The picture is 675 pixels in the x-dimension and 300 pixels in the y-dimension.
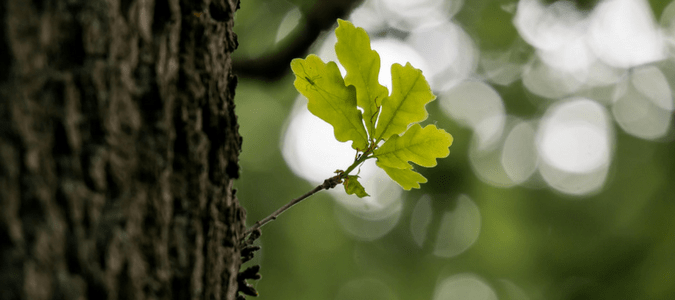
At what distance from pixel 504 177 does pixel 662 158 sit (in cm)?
223

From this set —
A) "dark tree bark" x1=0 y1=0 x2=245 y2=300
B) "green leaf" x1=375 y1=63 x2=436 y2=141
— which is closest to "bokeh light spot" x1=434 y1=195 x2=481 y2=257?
"green leaf" x1=375 y1=63 x2=436 y2=141

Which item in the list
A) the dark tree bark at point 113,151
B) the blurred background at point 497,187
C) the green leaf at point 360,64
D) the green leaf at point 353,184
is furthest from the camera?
the blurred background at point 497,187

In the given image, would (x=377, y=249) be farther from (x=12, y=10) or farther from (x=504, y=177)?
(x=12, y=10)

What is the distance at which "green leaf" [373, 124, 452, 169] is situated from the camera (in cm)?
102

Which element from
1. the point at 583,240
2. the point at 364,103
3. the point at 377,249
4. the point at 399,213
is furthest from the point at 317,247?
the point at 364,103

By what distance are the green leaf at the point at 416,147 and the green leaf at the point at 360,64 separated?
0.28 feet

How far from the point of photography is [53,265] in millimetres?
548

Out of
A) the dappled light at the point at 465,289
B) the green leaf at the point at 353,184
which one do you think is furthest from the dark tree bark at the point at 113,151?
the dappled light at the point at 465,289

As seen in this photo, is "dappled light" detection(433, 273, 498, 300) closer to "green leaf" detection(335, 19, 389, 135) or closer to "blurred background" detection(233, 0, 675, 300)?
"blurred background" detection(233, 0, 675, 300)

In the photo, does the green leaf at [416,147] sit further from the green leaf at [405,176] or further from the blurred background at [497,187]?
the blurred background at [497,187]

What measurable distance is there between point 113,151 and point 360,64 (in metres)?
0.57

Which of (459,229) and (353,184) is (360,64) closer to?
(353,184)

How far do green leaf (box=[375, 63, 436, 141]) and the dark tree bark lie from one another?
0.40m

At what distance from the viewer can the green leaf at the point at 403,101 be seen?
3.18 ft
